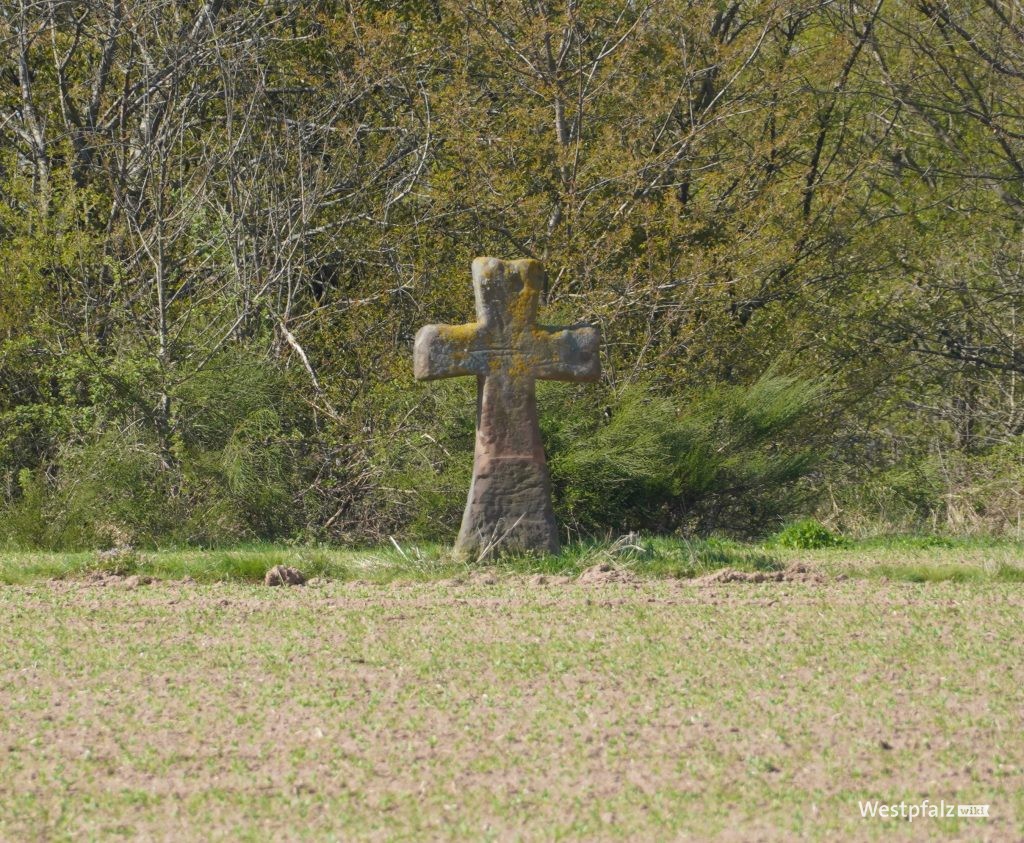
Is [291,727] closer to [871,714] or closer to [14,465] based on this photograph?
[871,714]

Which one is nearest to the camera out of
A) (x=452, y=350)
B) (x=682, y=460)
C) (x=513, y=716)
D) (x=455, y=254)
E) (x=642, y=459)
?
(x=513, y=716)

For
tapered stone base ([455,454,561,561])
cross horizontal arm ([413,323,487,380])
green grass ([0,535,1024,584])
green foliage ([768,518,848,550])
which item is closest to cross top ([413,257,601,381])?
cross horizontal arm ([413,323,487,380])

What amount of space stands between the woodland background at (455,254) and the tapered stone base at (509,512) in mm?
2203

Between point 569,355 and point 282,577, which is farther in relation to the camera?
point 569,355

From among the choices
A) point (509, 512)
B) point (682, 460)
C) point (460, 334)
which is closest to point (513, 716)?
point (509, 512)

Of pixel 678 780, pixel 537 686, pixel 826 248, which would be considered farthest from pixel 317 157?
pixel 678 780

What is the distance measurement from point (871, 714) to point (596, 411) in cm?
785

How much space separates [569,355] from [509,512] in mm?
1192

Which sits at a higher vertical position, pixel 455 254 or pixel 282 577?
pixel 455 254

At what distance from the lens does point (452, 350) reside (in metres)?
11.0

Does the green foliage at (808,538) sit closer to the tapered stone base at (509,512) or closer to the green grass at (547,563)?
the green grass at (547,563)

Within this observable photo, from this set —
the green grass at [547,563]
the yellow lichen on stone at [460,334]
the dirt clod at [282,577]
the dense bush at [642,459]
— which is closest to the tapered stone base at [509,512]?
the green grass at [547,563]

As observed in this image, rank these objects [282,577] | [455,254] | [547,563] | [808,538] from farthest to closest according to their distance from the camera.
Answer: [455,254] → [808,538] → [547,563] → [282,577]

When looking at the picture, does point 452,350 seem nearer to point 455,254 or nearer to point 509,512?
point 509,512
